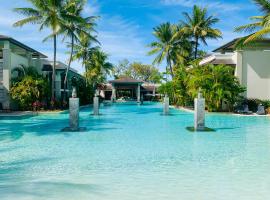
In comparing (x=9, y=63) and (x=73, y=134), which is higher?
(x=9, y=63)

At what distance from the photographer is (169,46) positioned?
40688 millimetres

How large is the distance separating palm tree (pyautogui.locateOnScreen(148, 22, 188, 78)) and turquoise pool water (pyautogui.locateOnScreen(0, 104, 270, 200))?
27719 mm

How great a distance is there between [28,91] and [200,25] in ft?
65.4

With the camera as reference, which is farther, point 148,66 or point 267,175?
point 148,66

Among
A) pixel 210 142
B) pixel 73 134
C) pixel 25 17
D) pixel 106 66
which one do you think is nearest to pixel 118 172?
pixel 210 142

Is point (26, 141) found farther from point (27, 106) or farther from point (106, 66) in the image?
point (106, 66)

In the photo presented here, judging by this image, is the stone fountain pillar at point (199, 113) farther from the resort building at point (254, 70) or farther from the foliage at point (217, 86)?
the resort building at point (254, 70)

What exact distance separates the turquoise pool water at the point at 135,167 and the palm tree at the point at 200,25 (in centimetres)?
2470

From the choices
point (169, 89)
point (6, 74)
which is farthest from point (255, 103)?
point (6, 74)

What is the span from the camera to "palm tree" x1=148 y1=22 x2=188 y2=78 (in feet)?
133

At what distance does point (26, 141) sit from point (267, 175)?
8.21m

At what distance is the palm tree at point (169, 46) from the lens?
4069cm

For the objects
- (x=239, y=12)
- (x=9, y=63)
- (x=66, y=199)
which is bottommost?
(x=66, y=199)

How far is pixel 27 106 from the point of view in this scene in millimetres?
26422
